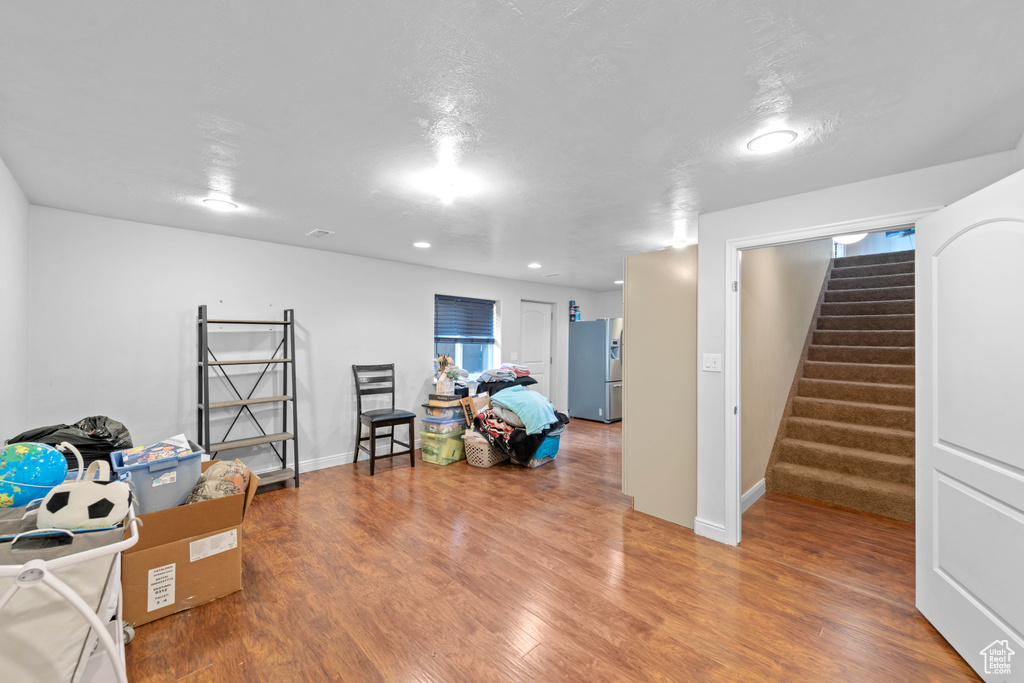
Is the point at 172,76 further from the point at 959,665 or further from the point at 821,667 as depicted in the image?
the point at 959,665

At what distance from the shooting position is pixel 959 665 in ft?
5.72

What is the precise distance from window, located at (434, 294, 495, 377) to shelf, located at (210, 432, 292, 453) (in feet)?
7.09

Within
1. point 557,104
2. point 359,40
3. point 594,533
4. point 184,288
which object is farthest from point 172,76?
point 594,533

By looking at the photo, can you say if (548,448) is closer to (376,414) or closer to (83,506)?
(376,414)

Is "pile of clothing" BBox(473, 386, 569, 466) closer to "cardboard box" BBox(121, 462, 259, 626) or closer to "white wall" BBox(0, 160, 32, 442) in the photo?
"cardboard box" BBox(121, 462, 259, 626)

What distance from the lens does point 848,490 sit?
3395 mm

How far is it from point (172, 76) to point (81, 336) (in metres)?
2.74

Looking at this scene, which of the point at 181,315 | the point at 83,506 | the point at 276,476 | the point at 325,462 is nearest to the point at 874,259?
the point at 325,462

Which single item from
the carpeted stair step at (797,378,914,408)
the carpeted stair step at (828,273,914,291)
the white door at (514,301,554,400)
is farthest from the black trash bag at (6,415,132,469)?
the carpeted stair step at (828,273,914,291)

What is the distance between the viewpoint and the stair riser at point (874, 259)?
17.6 ft

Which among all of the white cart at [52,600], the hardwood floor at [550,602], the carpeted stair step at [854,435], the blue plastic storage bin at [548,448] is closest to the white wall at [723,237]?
the hardwood floor at [550,602]

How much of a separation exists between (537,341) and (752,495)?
4.00 m

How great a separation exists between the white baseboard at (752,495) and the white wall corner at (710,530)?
52cm

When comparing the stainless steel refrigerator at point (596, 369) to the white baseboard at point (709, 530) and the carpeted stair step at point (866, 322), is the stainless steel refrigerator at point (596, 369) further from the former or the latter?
the white baseboard at point (709, 530)
